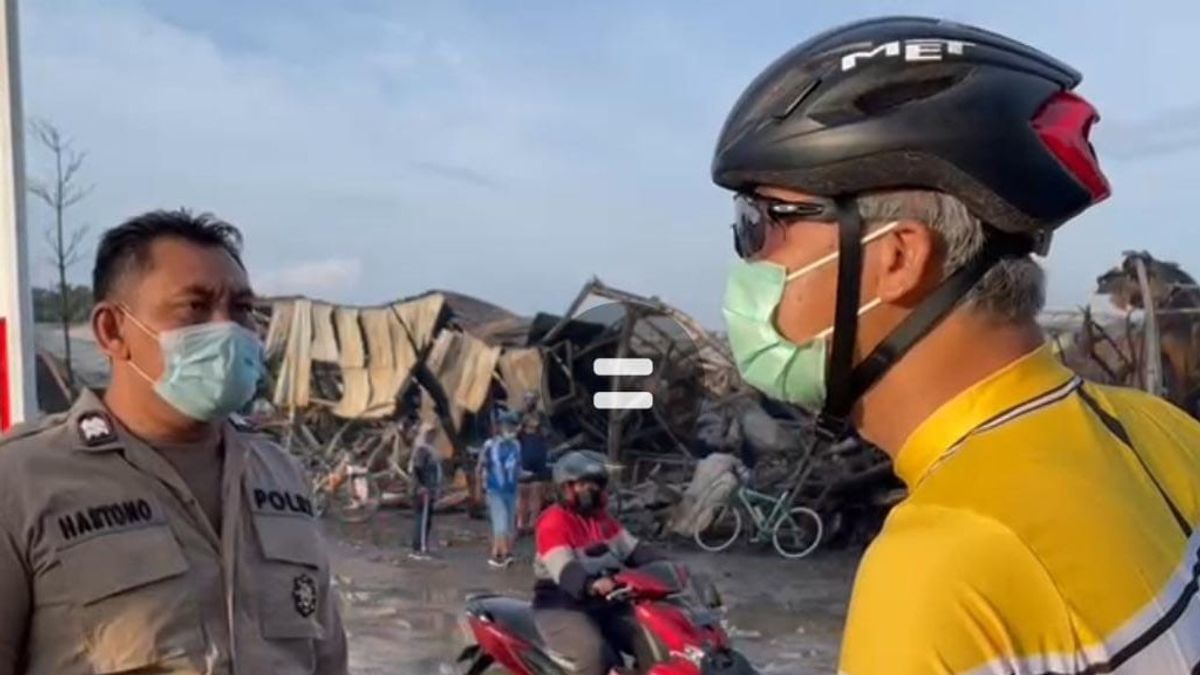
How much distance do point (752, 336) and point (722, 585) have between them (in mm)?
11146

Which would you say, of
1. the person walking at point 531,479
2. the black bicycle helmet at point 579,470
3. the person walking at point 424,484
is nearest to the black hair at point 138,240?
the black bicycle helmet at point 579,470

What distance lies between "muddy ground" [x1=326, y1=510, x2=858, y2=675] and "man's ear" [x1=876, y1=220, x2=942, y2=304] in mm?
7695

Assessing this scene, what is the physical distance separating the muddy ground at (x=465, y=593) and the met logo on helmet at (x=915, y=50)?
771 centimetres

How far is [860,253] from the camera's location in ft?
4.38

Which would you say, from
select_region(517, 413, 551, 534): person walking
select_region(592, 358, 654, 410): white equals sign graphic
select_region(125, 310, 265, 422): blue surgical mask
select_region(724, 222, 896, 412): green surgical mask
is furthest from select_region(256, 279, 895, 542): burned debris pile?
select_region(724, 222, 896, 412): green surgical mask

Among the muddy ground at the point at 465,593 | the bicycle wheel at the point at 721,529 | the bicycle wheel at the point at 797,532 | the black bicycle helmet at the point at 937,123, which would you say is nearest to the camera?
the black bicycle helmet at the point at 937,123

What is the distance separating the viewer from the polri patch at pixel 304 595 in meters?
2.66

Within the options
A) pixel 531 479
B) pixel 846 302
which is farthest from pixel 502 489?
pixel 846 302

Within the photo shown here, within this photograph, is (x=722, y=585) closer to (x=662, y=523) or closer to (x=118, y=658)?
(x=662, y=523)

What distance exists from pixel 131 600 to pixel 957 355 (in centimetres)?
161

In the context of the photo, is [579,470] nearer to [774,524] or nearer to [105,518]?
[105,518]

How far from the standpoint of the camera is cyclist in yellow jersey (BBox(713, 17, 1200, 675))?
3.53 ft

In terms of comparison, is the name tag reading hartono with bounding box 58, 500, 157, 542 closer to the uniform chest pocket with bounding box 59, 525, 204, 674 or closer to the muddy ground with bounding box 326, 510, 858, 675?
the uniform chest pocket with bounding box 59, 525, 204, 674

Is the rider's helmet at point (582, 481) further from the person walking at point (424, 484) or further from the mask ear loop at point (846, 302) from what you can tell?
the person walking at point (424, 484)
